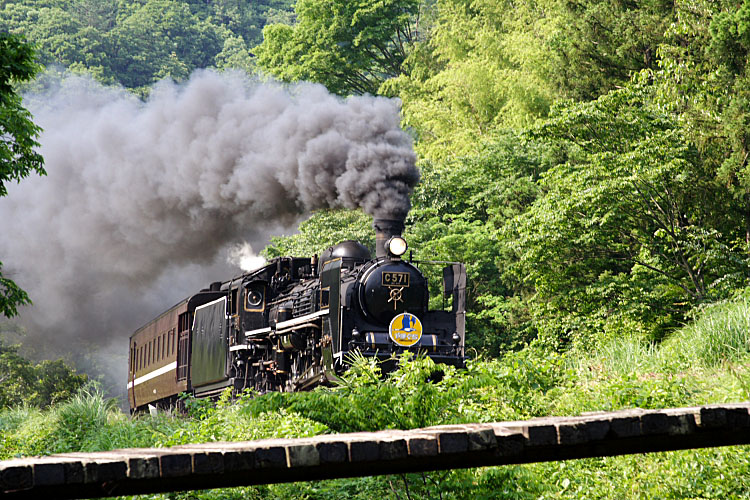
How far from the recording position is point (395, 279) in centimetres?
1328

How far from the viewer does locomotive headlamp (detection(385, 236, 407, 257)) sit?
13.6m

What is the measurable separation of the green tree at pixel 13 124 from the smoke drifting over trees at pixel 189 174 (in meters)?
6.59

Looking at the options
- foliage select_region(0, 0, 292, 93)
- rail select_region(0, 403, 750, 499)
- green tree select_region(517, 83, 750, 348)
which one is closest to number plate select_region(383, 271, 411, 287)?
green tree select_region(517, 83, 750, 348)

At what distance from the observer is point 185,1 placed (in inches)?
3022

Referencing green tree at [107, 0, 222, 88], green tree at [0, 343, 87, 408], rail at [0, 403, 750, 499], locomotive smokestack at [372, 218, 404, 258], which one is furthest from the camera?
green tree at [107, 0, 222, 88]

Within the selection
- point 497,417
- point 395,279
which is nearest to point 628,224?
point 395,279

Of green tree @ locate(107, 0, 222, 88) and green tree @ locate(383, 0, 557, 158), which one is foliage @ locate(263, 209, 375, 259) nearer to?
green tree @ locate(383, 0, 557, 158)

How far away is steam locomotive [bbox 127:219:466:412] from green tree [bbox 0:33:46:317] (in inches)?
182

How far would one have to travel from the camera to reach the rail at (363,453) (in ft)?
8.20

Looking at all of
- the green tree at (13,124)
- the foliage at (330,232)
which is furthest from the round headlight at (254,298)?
the foliage at (330,232)

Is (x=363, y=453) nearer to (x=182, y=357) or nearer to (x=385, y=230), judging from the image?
(x=385, y=230)

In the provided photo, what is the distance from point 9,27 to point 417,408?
217 ft

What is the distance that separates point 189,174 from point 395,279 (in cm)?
934

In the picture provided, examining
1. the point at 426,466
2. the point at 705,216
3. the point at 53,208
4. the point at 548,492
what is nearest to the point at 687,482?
the point at 548,492
